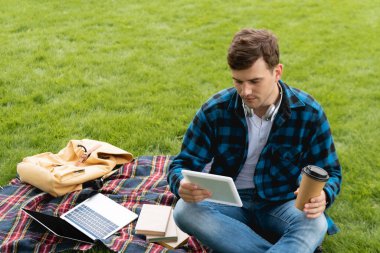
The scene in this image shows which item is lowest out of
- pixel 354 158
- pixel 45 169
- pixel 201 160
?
pixel 354 158

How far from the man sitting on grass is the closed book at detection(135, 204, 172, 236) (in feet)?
1.13

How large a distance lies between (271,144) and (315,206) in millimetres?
524

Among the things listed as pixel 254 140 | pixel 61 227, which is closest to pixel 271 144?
pixel 254 140

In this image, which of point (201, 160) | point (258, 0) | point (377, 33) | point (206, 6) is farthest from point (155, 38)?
point (201, 160)

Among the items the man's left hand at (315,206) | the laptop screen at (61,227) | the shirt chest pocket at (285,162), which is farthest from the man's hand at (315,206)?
the laptop screen at (61,227)

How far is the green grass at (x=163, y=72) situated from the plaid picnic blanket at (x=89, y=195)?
40cm

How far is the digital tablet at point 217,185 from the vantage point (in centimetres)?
262

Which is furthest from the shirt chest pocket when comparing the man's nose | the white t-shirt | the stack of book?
the stack of book

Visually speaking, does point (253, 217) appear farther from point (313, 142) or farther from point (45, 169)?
point (45, 169)

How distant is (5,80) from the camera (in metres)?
6.12

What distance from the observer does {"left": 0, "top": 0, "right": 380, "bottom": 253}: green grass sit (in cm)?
468

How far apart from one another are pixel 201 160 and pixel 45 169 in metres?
1.48

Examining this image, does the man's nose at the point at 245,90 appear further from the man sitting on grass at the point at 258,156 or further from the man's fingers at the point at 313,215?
the man's fingers at the point at 313,215

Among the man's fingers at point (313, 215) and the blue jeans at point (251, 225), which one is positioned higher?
the man's fingers at point (313, 215)
